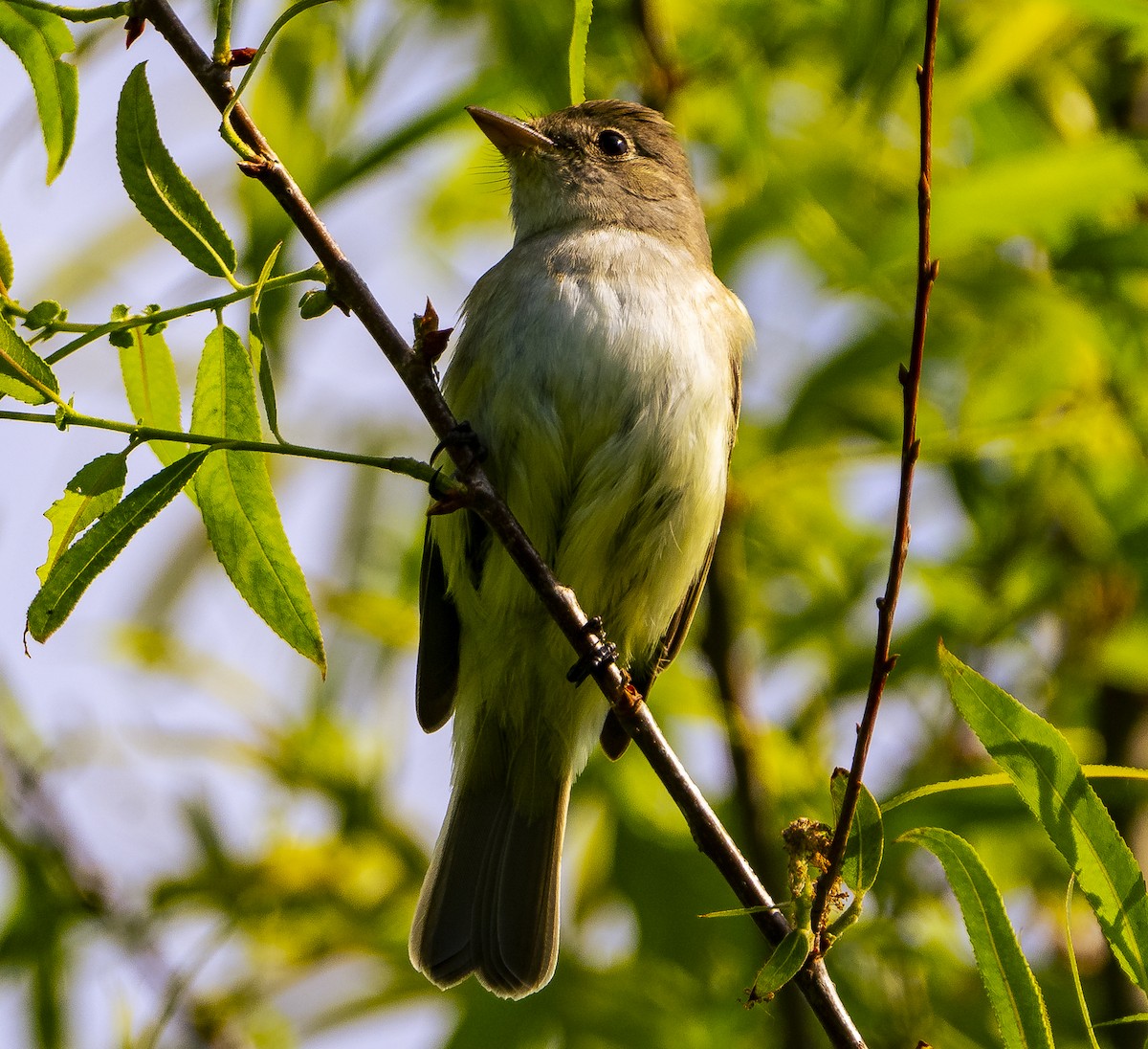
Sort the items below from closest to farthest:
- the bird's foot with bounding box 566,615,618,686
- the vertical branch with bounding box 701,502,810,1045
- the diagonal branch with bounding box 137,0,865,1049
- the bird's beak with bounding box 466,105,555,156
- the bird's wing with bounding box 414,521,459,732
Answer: the diagonal branch with bounding box 137,0,865,1049 < the bird's foot with bounding box 566,615,618,686 < the vertical branch with bounding box 701,502,810,1045 < the bird's beak with bounding box 466,105,555,156 < the bird's wing with bounding box 414,521,459,732

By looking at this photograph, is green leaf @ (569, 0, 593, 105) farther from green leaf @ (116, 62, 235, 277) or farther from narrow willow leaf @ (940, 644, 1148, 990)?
narrow willow leaf @ (940, 644, 1148, 990)

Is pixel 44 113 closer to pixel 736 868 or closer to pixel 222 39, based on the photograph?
pixel 222 39

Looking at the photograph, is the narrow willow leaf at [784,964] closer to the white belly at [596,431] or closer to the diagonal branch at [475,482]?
the diagonal branch at [475,482]

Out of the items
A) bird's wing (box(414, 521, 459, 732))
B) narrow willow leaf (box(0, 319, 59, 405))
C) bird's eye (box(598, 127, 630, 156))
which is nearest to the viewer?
narrow willow leaf (box(0, 319, 59, 405))

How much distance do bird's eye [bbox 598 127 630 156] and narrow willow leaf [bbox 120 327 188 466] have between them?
2.57m

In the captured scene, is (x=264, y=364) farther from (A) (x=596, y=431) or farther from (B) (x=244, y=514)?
(A) (x=596, y=431)

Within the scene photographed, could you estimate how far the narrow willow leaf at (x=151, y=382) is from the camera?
2.31m

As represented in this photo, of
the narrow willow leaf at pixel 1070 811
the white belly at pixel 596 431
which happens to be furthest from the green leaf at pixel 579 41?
the white belly at pixel 596 431

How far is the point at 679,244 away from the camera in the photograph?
4.38 meters

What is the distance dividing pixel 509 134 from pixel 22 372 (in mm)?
2467

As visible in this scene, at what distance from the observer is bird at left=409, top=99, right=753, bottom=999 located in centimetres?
364

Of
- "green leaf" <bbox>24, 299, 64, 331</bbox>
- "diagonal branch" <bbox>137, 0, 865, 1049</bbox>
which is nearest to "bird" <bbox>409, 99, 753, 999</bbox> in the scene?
"diagonal branch" <bbox>137, 0, 865, 1049</bbox>

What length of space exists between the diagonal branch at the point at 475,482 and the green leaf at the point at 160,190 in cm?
13

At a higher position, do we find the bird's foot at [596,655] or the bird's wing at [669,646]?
the bird's wing at [669,646]
